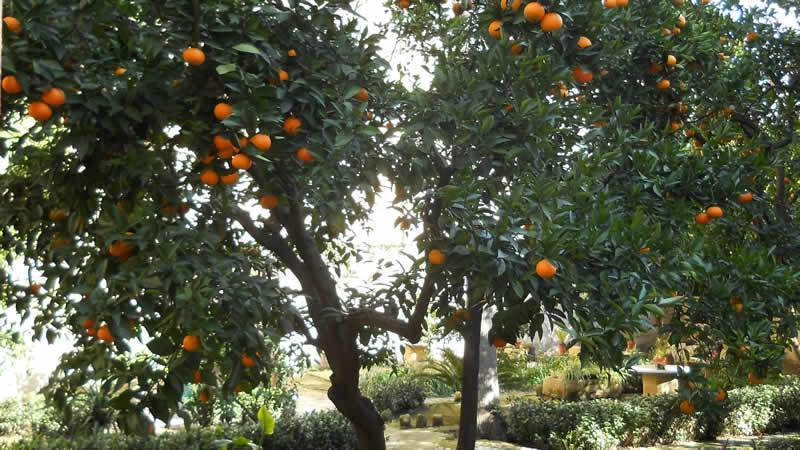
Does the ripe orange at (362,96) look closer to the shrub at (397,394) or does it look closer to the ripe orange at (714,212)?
the ripe orange at (714,212)

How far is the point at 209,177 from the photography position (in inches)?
94.7

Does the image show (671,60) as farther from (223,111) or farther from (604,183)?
(223,111)

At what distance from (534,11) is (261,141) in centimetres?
132

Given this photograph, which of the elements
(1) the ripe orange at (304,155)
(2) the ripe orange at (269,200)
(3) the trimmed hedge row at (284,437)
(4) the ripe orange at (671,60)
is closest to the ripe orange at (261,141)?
(1) the ripe orange at (304,155)

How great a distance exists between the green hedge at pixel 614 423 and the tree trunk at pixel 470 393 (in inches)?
147

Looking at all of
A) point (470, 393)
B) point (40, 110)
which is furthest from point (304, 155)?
point (470, 393)

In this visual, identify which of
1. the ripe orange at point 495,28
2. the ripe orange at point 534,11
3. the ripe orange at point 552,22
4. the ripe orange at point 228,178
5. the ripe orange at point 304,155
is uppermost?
the ripe orange at point 495,28

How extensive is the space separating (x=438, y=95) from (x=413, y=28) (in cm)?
283

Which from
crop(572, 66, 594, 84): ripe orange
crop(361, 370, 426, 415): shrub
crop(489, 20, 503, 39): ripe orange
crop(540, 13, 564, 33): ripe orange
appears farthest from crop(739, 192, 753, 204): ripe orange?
crop(361, 370, 426, 415): shrub

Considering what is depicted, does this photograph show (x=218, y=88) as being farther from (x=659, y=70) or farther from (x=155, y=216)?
(x=659, y=70)

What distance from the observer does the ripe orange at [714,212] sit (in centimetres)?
334

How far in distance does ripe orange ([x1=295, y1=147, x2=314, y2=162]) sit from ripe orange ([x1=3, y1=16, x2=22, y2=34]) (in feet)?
2.99

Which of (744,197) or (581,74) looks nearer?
(581,74)

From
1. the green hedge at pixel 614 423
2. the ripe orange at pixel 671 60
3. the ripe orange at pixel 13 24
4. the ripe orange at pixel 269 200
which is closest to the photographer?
the ripe orange at pixel 13 24
